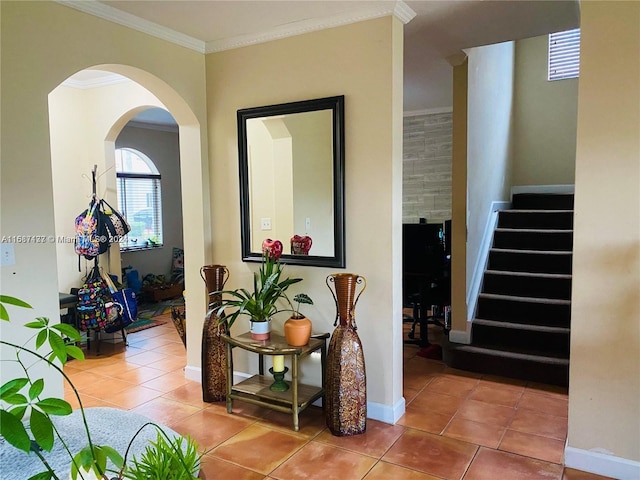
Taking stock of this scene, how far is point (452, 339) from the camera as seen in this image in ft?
A: 13.6

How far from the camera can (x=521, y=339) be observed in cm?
395

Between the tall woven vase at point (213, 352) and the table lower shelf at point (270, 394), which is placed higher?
the tall woven vase at point (213, 352)

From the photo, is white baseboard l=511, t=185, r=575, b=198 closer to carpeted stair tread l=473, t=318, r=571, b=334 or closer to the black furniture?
the black furniture

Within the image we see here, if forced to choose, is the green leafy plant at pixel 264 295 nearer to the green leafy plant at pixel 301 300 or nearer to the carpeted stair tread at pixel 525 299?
the green leafy plant at pixel 301 300

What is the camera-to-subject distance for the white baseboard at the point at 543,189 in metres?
5.69

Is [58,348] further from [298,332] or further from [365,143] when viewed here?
[365,143]

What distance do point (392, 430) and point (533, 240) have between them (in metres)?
2.92

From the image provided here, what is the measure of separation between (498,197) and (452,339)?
6.59 feet

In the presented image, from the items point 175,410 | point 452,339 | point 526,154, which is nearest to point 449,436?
point 452,339

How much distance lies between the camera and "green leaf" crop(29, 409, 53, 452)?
2.03 feet

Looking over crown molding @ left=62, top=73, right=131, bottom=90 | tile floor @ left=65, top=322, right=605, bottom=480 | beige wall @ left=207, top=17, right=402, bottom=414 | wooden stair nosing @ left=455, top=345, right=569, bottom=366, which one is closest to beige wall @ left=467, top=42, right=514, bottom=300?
wooden stair nosing @ left=455, top=345, right=569, bottom=366

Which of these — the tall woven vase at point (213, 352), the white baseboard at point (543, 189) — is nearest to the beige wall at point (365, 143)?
the tall woven vase at point (213, 352)

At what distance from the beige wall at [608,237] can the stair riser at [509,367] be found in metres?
1.21

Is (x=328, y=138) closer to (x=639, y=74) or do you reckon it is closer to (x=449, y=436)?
(x=639, y=74)
